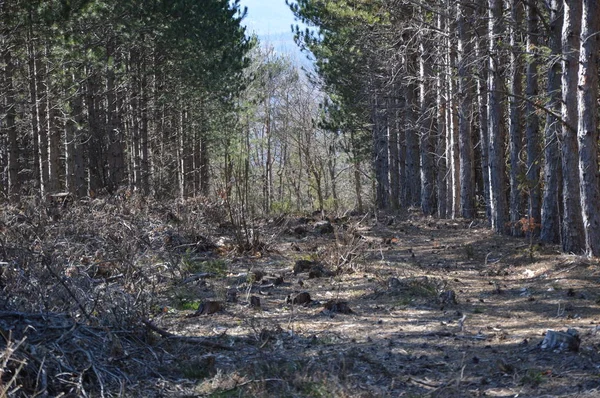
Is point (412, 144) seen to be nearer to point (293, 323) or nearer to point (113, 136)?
point (113, 136)

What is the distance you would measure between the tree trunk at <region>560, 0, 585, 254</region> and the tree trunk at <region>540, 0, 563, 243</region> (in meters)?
0.58

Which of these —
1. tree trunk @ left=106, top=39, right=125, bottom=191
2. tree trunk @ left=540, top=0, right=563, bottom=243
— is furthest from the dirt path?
tree trunk @ left=106, top=39, right=125, bottom=191

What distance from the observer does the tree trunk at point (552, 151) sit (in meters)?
10.7

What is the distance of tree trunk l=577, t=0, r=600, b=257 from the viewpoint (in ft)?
29.5

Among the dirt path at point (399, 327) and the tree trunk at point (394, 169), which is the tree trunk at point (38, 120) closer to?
the dirt path at point (399, 327)

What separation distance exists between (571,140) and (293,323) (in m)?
5.13

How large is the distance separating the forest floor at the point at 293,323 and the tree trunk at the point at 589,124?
0.52m

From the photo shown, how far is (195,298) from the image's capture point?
27.5 ft

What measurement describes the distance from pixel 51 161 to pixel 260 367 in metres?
16.4

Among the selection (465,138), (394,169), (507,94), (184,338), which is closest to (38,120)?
(465,138)

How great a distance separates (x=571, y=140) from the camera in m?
9.77

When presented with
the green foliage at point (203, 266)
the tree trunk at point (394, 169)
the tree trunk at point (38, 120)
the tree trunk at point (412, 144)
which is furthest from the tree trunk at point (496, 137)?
the tree trunk at point (394, 169)

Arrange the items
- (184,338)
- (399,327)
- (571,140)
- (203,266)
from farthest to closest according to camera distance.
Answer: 1. (203,266)
2. (571,140)
3. (399,327)
4. (184,338)

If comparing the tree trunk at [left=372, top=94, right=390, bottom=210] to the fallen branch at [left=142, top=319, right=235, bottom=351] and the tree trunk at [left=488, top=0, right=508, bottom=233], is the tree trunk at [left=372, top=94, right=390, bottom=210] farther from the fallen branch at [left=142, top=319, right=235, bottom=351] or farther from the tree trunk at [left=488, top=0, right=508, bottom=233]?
the fallen branch at [left=142, top=319, right=235, bottom=351]
